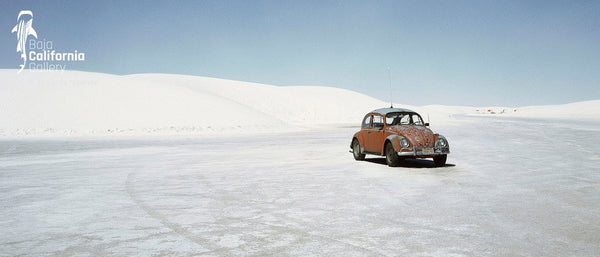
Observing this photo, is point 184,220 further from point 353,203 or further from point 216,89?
point 216,89

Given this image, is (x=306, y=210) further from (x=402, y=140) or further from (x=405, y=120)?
(x=405, y=120)

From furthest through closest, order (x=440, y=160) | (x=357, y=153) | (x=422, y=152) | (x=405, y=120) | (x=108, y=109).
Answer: (x=108, y=109)
(x=357, y=153)
(x=405, y=120)
(x=440, y=160)
(x=422, y=152)

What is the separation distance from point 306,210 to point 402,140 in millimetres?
6464

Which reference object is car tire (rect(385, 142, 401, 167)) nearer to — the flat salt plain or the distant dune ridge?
the flat salt plain

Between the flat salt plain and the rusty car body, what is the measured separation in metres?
0.48

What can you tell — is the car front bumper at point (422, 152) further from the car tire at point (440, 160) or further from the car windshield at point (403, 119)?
the car windshield at point (403, 119)

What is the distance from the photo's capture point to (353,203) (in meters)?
8.29

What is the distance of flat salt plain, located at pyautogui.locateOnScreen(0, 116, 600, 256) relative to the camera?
5.64 metres

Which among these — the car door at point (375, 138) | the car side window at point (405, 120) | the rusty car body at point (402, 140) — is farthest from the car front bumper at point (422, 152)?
the car side window at point (405, 120)

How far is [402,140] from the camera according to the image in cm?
1353

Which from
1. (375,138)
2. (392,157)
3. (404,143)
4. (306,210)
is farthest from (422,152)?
(306,210)

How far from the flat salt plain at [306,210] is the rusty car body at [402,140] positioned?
478mm

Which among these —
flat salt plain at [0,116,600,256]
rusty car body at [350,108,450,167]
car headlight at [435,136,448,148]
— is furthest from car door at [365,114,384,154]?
car headlight at [435,136,448,148]

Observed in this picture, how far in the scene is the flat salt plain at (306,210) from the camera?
5641mm
